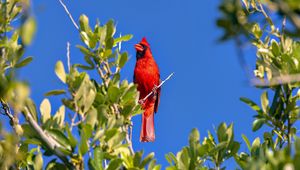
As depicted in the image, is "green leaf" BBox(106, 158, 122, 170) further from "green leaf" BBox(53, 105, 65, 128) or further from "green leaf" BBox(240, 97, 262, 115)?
"green leaf" BBox(240, 97, 262, 115)

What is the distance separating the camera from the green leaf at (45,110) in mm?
2588

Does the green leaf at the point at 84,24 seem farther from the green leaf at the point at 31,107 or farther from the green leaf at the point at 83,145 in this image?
the green leaf at the point at 83,145

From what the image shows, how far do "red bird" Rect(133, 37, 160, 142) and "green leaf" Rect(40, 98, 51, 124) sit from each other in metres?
4.23

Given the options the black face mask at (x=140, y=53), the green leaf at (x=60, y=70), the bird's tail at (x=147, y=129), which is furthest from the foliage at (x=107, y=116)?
the black face mask at (x=140, y=53)

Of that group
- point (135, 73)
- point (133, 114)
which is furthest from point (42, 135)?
point (135, 73)

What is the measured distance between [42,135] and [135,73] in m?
5.18

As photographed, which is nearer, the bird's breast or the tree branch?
the tree branch

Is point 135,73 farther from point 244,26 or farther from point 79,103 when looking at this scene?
point 244,26

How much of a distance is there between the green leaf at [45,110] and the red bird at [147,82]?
423cm

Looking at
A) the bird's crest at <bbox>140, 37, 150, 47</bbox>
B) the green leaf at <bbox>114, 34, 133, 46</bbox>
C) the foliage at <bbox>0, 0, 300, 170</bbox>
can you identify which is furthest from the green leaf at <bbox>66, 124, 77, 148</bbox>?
the bird's crest at <bbox>140, 37, 150, 47</bbox>

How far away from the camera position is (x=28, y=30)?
1.48m

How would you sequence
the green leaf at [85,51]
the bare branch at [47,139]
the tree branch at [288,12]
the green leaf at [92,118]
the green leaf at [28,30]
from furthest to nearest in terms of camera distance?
the green leaf at [85,51] < the green leaf at [92,118] < the bare branch at [47,139] < the green leaf at [28,30] < the tree branch at [288,12]

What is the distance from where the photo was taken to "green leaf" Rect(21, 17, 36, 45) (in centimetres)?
148

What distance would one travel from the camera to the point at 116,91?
2.89m
